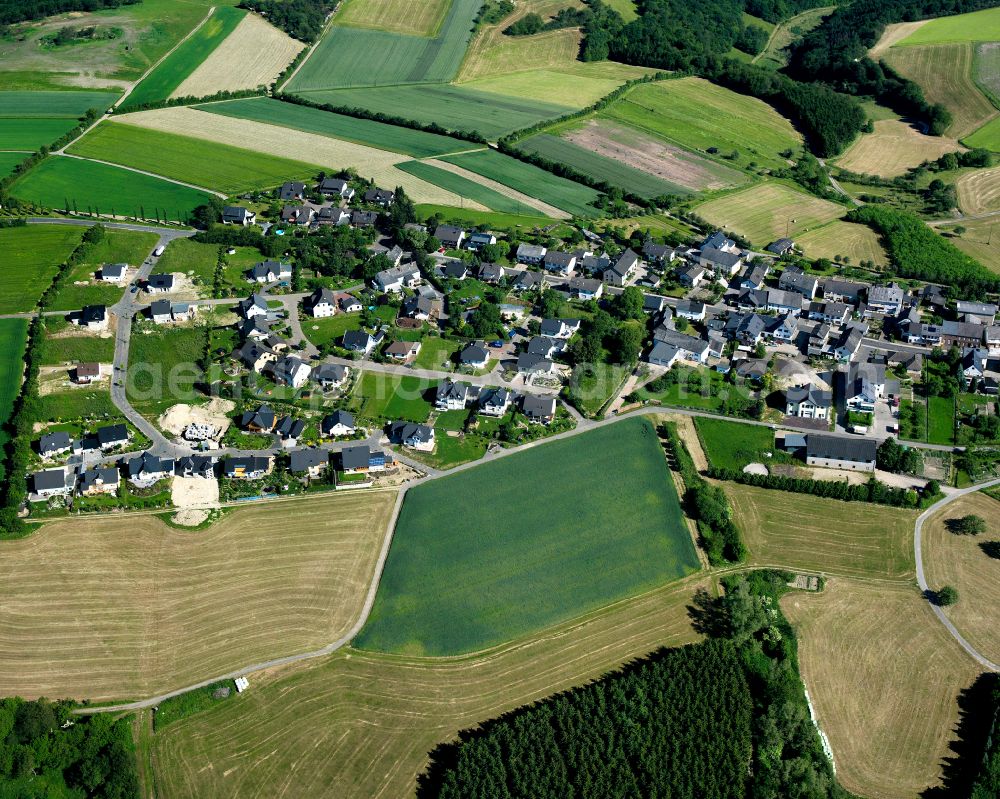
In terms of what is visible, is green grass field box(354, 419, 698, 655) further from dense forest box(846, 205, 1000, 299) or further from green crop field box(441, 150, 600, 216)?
green crop field box(441, 150, 600, 216)

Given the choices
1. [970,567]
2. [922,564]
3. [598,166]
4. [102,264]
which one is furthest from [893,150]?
[102,264]

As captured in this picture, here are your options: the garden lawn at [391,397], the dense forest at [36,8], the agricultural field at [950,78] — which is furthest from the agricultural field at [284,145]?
the agricultural field at [950,78]

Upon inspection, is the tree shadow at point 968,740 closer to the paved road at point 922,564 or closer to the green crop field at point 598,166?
the paved road at point 922,564

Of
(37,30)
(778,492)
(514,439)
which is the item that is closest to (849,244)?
(778,492)

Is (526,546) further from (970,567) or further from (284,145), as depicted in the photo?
(284,145)

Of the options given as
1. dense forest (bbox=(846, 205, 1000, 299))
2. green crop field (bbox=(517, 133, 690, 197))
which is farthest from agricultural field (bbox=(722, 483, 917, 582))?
green crop field (bbox=(517, 133, 690, 197))

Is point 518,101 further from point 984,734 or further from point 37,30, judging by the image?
point 984,734
